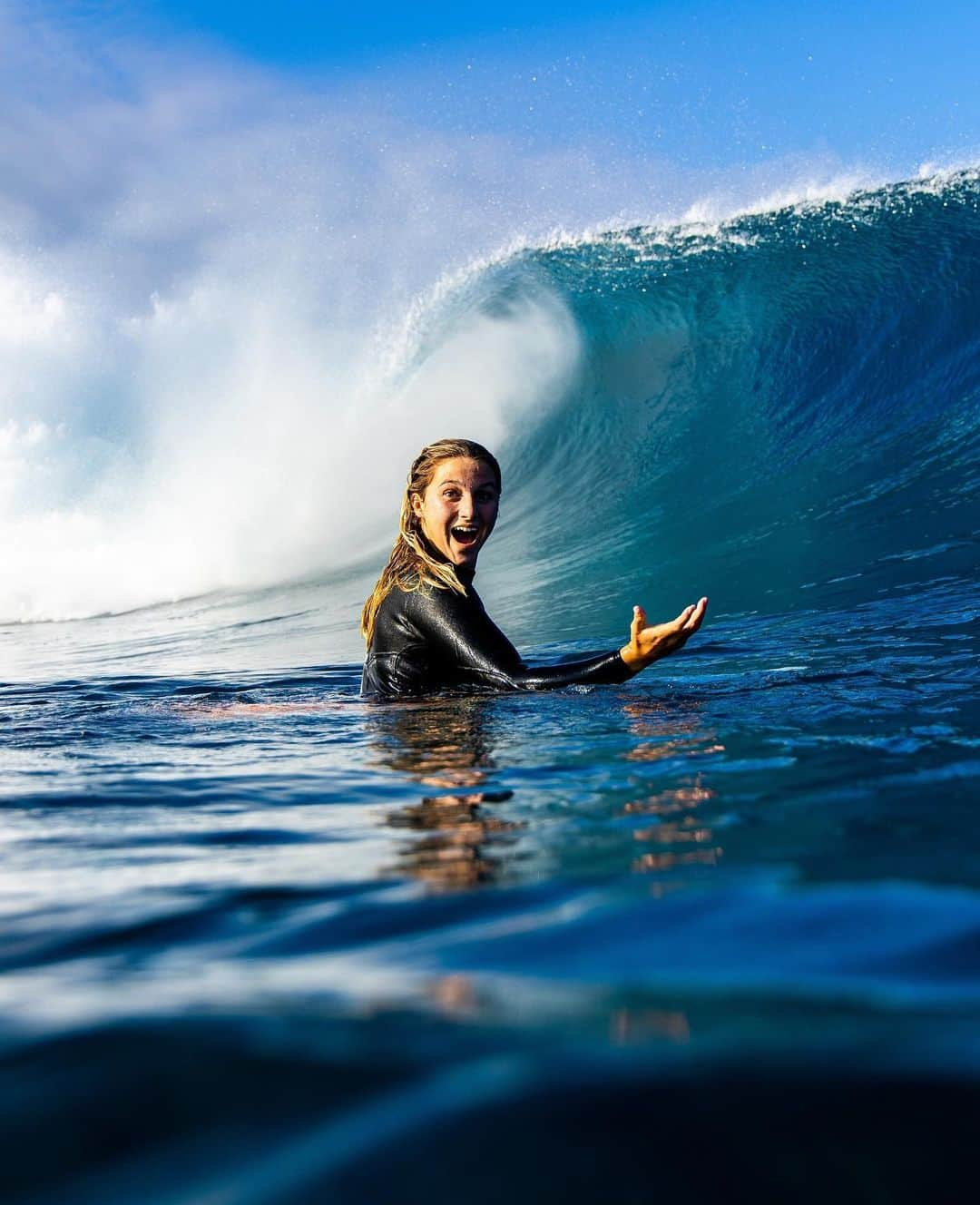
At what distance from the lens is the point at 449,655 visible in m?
4.54

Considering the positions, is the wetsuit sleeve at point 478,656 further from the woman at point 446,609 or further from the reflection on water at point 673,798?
the reflection on water at point 673,798

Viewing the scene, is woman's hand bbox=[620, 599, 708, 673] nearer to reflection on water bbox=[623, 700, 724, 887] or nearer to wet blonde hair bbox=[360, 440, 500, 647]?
reflection on water bbox=[623, 700, 724, 887]

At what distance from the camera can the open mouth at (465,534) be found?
4.68 m

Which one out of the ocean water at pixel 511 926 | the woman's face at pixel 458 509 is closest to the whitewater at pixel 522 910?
the ocean water at pixel 511 926

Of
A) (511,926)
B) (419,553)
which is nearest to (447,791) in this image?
(511,926)

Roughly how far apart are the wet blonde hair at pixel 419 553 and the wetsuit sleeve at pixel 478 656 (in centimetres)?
7

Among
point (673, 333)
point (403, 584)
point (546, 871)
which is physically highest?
point (673, 333)

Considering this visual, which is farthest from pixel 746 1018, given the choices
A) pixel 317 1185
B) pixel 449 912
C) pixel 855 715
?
pixel 855 715

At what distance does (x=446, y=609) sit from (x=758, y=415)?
30.1 ft

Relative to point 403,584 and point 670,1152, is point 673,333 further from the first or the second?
point 670,1152

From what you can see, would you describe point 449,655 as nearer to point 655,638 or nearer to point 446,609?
point 446,609

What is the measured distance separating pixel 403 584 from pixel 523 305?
42.1 ft

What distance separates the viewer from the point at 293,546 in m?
14.2

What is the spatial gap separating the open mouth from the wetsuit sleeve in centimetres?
23
